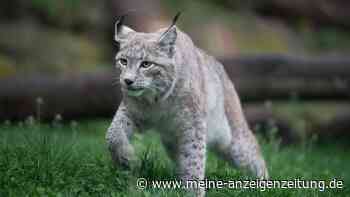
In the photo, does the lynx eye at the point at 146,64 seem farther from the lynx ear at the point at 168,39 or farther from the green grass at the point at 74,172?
the green grass at the point at 74,172

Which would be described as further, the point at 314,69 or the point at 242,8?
the point at 242,8

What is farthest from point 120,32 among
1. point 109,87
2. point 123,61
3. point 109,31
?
point 109,31

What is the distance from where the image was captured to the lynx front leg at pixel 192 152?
6.19 meters

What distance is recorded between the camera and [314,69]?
11273mm

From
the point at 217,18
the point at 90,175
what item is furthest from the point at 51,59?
the point at 90,175

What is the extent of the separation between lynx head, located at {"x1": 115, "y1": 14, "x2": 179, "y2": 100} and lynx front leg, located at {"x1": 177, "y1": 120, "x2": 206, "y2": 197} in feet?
1.37

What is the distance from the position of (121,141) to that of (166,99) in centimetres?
55

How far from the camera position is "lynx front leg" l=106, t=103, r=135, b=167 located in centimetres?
604

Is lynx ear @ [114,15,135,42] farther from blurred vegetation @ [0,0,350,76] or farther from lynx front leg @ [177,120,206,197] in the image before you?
blurred vegetation @ [0,0,350,76]

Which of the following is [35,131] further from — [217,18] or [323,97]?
[217,18]

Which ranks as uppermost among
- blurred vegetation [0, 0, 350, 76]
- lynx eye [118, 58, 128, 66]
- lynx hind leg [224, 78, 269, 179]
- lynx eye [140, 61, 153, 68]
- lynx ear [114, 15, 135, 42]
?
blurred vegetation [0, 0, 350, 76]

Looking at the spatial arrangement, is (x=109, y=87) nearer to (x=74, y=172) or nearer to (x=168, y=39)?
(x=168, y=39)

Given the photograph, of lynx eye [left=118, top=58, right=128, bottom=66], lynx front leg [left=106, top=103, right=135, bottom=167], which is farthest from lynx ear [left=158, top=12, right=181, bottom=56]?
lynx front leg [left=106, top=103, right=135, bottom=167]

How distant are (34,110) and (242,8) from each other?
248 inches
